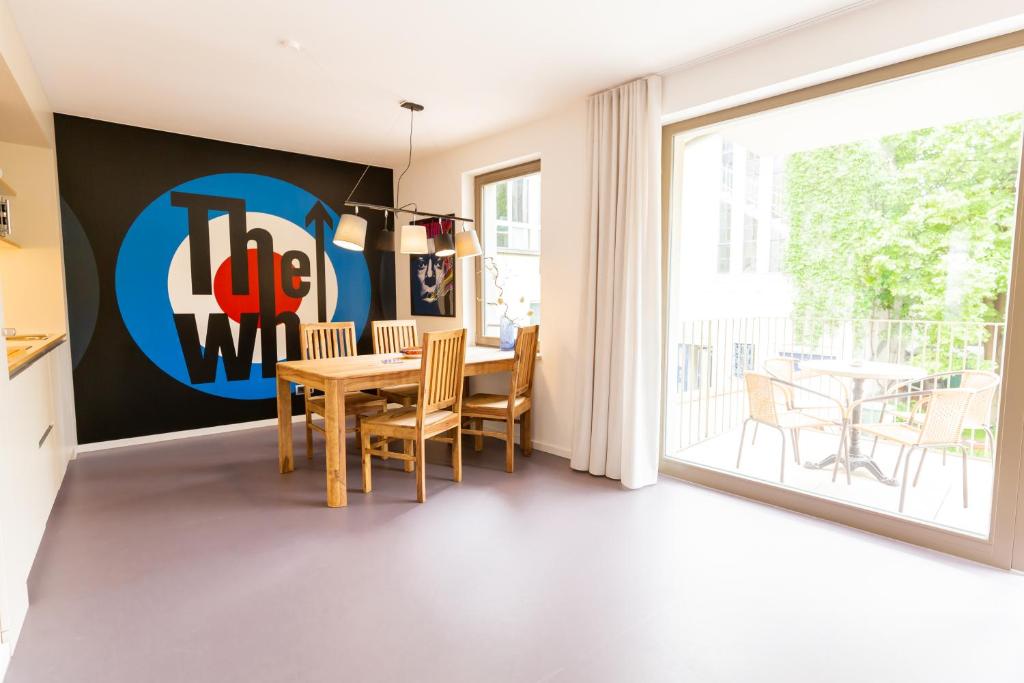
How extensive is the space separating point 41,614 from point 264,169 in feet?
12.4

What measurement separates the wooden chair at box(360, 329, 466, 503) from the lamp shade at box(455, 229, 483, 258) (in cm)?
62

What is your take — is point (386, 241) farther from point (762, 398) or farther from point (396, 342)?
point (762, 398)

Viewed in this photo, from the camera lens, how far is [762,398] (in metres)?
3.53

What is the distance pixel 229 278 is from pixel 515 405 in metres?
2.79

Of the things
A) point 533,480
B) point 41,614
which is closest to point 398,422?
point 533,480

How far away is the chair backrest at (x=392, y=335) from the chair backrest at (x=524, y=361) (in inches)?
43.8

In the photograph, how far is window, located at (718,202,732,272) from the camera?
605 centimetres

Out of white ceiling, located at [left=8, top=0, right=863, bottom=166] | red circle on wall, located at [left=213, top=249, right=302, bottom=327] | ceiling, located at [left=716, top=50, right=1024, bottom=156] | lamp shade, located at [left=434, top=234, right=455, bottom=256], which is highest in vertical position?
white ceiling, located at [left=8, top=0, right=863, bottom=166]

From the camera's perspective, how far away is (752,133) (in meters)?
3.95

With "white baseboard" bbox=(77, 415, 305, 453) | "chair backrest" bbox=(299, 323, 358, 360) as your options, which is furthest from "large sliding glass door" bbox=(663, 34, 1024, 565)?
"white baseboard" bbox=(77, 415, 305, 453)

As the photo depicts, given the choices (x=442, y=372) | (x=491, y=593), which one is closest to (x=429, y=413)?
(x=442, y=372)

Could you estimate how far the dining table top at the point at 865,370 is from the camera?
3.41 m

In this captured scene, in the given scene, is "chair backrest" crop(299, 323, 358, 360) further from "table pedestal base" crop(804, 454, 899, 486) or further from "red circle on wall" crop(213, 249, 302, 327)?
"table pedestal base" crop(804, 454, 899, 486)

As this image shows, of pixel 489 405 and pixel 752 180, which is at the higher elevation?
pixel 752 180
